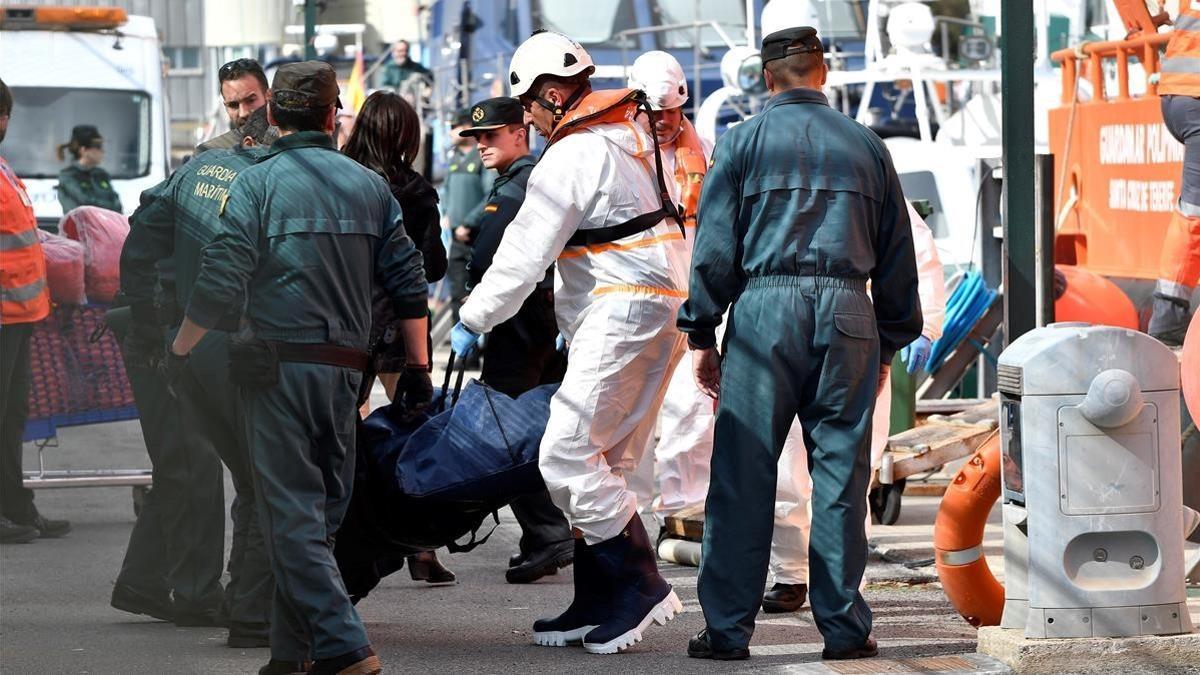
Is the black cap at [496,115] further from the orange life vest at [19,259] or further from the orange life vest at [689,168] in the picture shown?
the orange life vest at [19,259]

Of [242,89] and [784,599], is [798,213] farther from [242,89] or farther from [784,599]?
[242,89]

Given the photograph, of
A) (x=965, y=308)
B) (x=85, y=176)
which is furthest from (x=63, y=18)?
(x=965, y=308)

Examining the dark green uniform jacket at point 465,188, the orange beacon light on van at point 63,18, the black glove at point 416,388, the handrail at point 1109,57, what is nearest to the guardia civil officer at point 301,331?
the black glove at point 416,388

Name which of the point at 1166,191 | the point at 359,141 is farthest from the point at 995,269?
the point at 359,141

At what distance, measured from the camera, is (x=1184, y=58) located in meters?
8.59

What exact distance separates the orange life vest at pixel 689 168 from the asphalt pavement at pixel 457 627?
1464 mm

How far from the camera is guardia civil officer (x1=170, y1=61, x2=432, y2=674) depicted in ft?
18.3

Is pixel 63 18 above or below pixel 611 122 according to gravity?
above

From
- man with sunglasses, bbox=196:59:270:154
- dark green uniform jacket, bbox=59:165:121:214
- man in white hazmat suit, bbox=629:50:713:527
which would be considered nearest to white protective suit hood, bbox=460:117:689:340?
man with sunglasses, bbox=196:59:270:154

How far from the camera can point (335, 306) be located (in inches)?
223

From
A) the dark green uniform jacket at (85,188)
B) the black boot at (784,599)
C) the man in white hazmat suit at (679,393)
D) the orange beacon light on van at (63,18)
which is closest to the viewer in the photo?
the black boot at (784,599)

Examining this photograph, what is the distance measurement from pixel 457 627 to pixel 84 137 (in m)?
11.0

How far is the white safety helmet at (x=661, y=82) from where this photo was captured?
828cm

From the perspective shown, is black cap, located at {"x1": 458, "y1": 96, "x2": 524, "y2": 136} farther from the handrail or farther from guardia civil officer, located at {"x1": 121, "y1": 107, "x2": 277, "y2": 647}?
the handrail
